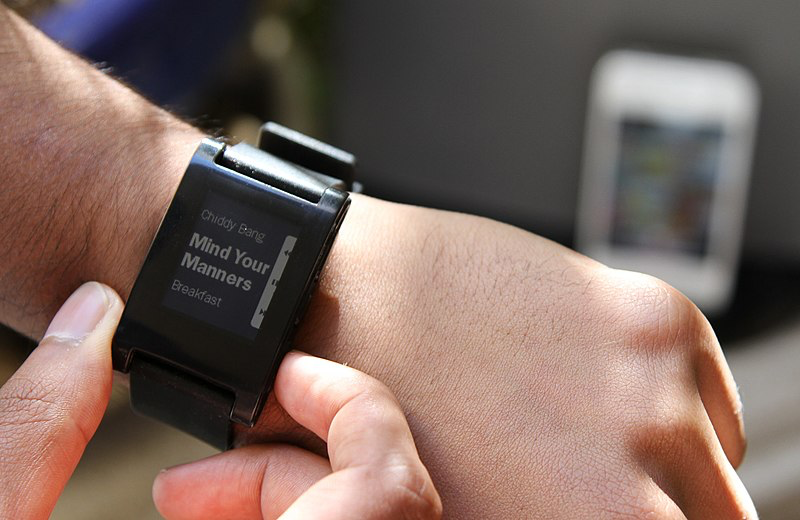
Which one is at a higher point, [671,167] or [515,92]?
[515,92]

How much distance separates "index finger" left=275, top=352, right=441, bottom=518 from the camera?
0.65 m

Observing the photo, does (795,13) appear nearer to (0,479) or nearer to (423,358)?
(423,358)

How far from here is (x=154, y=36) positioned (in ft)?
4.56

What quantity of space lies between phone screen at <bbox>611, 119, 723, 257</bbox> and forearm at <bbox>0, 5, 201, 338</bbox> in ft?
4.41

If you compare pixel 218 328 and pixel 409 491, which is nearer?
pixel 409 491

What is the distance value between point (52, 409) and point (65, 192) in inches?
9.4

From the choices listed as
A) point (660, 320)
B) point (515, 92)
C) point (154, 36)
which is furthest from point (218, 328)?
point (515, 92)

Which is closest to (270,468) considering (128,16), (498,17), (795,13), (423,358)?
(423,358)

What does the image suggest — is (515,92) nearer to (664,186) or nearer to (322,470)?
(664,186)

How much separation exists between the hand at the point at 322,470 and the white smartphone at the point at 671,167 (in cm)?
136

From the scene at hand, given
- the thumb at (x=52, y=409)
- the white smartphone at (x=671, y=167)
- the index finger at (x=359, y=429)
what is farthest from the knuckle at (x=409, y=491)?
the white smartphone at (x=671, y=167)

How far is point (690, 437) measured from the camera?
829mm

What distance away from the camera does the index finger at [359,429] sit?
A: 648 millimetres

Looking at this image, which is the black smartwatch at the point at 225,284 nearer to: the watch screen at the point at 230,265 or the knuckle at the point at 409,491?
the watch screen at the point at 230,265
